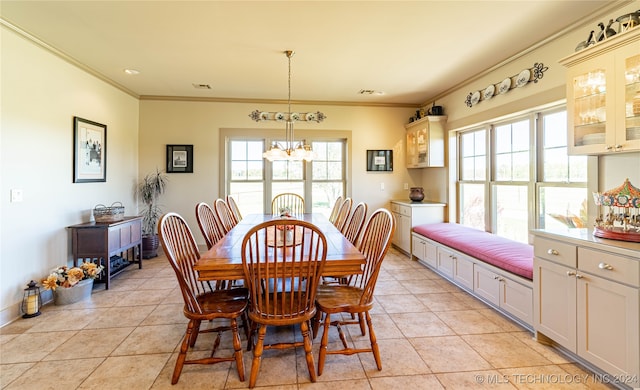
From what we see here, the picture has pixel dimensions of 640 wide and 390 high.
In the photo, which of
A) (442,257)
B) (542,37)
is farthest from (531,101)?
(442,257)

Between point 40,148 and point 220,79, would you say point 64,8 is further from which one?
point 220,79

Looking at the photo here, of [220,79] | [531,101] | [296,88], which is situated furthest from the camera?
[296,88]

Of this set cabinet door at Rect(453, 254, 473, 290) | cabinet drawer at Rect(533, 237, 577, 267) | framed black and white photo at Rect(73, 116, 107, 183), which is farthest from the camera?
framed black and white photo at Rect(73, 116, 107, 183)

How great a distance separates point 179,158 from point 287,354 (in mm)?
4014

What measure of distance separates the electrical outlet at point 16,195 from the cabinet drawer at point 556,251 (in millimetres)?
4447

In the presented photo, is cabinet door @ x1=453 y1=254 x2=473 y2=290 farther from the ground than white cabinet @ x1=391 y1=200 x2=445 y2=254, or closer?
closer

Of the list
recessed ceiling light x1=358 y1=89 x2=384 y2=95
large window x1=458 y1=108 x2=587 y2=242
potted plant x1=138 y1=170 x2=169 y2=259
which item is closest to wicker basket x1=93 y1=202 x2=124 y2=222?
potted plant x1=138 y1=170 x2=169 y2=259

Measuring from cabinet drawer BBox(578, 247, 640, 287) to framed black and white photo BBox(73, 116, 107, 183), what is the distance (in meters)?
4.84

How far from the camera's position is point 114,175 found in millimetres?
4242

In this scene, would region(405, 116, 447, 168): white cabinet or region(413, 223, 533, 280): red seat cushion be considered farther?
region(405, 116, 447, 168): white cabinet

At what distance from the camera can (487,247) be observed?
9.75ft

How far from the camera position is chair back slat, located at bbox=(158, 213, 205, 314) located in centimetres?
171

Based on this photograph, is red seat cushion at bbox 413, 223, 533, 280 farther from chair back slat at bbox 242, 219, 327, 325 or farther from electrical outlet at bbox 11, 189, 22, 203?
electrical outlet at bbox 11, 189, 22, 203

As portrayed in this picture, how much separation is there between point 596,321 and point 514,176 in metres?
2.17
